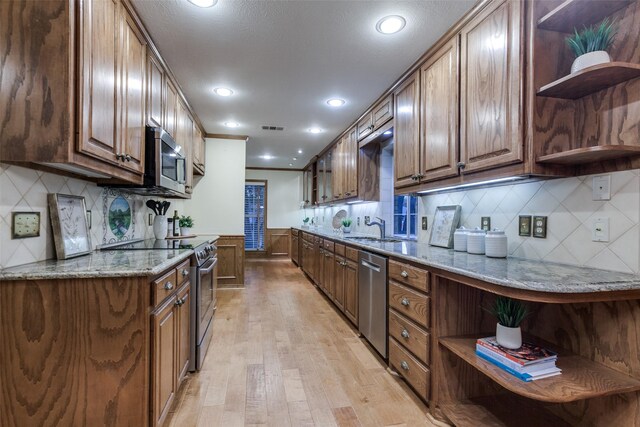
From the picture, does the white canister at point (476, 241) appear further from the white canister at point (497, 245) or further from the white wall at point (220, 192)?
the white wall at point (220, 192)

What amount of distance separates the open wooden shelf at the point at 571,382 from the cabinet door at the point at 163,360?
150 cm

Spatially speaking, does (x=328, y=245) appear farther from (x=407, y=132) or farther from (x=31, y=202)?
(x=31, y=202)

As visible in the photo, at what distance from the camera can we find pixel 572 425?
1.57 m

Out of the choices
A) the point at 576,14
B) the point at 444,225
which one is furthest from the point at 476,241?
the point at 576,14

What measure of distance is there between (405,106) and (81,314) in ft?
8.71

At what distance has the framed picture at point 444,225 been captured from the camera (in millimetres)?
2455

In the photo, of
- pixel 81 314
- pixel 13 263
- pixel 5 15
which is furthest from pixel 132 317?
pixel 5 15

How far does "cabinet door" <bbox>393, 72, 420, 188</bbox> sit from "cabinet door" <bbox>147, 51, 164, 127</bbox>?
6.72 ft

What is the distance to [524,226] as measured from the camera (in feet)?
6.18

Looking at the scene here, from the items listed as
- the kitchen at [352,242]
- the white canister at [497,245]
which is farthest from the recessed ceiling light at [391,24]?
the white canister at [497,245]

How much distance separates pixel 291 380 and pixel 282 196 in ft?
21.6

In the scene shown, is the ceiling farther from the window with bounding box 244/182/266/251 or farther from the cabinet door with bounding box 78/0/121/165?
the window with bounding box 244/182/266/251

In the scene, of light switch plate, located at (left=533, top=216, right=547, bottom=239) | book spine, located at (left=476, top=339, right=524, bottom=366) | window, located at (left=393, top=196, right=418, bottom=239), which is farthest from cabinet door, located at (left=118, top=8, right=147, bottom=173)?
window, located at (left=393, top=196, right=418, bottom=239)

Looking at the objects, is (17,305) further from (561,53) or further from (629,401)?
(561,53)
